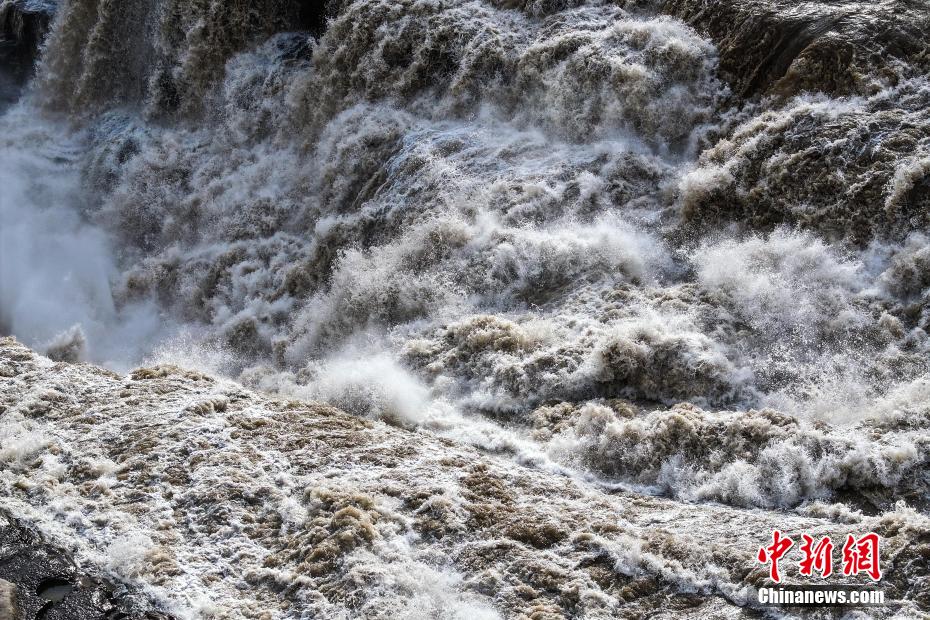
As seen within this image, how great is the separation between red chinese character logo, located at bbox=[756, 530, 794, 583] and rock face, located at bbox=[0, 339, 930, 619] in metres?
0.07

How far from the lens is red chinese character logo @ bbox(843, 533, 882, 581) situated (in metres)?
4.30

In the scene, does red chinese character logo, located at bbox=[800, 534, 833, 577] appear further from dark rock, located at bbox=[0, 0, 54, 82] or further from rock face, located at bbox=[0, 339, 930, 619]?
dark rock, located at bbox=[0, 0, 54, 82]

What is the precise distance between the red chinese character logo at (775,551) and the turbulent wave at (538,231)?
51cm

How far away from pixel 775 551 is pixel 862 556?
17.5 inches

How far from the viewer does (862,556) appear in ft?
14.4

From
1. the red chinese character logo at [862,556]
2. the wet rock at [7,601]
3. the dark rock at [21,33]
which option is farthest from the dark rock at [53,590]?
the dark rock at [21,33]

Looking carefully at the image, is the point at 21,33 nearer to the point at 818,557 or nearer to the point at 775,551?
the point at 775,551

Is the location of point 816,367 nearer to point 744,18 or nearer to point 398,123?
point 744,18

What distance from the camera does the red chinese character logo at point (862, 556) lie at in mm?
4301

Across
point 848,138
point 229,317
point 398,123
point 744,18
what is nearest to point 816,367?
point 848,138

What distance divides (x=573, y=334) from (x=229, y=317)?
15.9ft

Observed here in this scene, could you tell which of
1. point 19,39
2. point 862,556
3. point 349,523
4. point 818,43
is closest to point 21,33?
point 19,39

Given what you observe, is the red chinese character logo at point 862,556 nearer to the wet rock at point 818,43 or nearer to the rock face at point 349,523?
the rock face at point 349,523

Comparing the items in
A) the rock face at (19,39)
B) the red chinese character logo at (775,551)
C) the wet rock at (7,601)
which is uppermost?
the rock face at (19,39)
